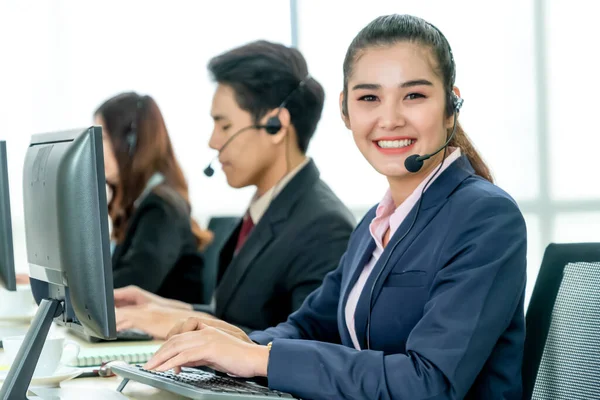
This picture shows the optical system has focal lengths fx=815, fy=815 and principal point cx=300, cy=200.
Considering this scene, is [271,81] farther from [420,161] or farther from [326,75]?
[326,75]

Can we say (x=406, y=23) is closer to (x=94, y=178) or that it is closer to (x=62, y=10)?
(x=94, y=178)

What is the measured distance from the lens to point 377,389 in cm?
117

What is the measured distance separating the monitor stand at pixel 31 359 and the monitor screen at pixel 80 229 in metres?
0.03

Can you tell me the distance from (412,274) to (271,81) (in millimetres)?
1084

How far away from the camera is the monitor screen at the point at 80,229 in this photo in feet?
3.79

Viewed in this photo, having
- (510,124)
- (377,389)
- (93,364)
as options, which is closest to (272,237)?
(93,364)

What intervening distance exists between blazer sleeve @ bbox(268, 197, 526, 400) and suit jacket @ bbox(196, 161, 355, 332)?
796mm

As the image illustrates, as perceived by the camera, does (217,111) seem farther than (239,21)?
No

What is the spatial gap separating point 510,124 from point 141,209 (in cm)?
203

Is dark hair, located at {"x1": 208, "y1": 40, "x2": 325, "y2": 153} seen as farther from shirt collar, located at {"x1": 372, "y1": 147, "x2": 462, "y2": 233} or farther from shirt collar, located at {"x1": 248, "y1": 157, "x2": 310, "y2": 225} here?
shirt collar, located at {"x1": 372, "y1": 147, "x2": 462, "y2": 233}

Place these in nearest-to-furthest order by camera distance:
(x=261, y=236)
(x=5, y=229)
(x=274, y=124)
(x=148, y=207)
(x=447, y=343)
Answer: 1. (x=447, y=343)
2. (x=5, y=229)
3. (x=261, y=236)
4. (x=274, y=124)
5. (x=148, y=207)

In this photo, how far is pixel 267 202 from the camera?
230cm

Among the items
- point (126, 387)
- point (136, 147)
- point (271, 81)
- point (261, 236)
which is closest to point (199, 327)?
point (126, 387)

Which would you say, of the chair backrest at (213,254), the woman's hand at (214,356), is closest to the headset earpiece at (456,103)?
the woman's hand at (214,356)
